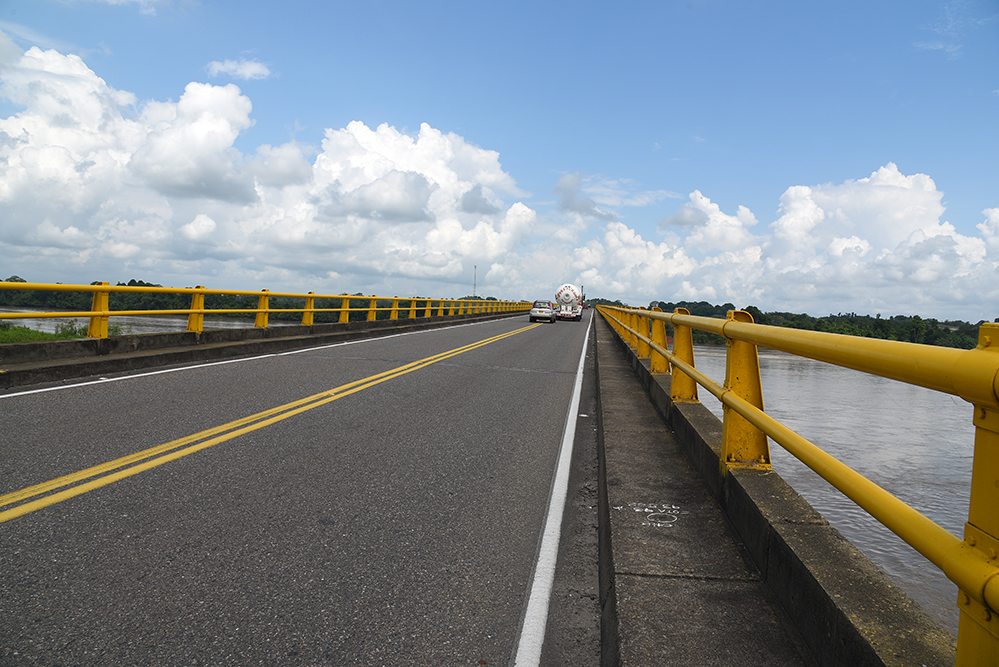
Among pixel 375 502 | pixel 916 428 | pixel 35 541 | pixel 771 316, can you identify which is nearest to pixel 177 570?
pixel 35 541

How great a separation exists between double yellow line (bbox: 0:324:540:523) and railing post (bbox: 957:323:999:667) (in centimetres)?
498

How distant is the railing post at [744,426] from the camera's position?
376 cm

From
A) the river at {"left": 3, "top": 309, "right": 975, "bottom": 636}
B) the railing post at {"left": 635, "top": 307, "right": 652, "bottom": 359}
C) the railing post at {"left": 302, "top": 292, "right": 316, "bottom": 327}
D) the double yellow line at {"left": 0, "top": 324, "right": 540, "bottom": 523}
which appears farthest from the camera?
the railing post at {"left": 302, "top": 292, "right": 316, "bottom": 327}

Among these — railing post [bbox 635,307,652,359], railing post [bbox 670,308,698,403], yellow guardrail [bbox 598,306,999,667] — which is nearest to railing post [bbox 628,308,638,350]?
railing post [bbox 635,307,652,359]

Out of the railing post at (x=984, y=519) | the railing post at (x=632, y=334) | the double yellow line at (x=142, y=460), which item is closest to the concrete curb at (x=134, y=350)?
the double yellow line at (x=142, y=460)

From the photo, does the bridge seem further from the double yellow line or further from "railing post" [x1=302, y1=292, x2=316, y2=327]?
"railing post" [x1=302, y1=292, x2=316, y2=327]

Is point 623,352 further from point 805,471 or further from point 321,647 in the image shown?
point 321,647

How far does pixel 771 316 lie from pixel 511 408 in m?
4.86

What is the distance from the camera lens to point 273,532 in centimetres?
395

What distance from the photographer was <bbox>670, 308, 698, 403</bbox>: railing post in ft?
19.6

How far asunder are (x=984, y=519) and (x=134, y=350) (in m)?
13.0

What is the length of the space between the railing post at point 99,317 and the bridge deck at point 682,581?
9.75 m

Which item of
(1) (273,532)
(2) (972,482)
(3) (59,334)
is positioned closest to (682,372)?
(1) (273,532)

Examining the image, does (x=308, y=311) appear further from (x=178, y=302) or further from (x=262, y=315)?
(x=178, y=302)
